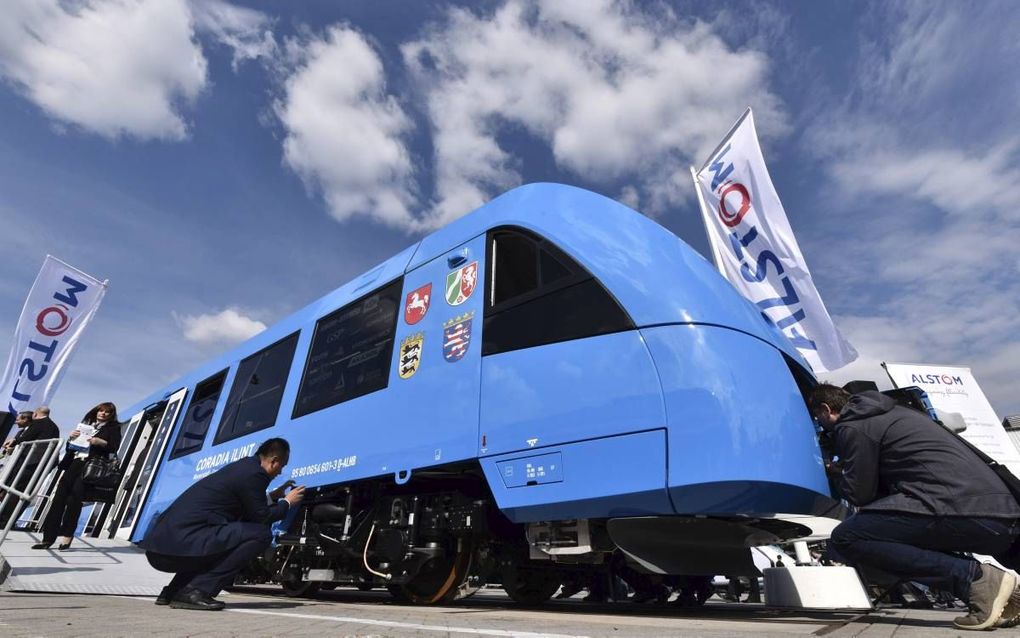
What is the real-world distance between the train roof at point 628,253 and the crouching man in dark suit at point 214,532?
2.15m

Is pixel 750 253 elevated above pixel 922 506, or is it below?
above

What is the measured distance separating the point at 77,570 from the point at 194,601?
2.70m

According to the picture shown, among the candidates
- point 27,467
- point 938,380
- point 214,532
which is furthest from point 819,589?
point 938,380

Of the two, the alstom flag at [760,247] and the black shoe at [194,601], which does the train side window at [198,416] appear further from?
the alstom flag at [760,247]

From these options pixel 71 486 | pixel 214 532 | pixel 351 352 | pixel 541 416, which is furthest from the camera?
pixel 71 486

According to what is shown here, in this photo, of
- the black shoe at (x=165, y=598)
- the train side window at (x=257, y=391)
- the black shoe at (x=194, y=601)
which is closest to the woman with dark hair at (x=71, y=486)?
the train side window at (x=257, y=391)

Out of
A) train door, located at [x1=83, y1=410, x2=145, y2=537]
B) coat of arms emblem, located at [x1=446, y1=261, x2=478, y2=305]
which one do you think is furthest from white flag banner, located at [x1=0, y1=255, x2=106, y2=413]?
coat of arms emblem, located at [x1=446, y1=261, x2=478, y2=305]

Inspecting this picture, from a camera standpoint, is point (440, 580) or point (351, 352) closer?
point (440, 580)

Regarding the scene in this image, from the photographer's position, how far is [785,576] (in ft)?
16.2

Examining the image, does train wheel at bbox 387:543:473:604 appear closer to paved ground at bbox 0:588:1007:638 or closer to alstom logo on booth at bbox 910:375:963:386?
paved ground at bbox 0:588:1007:638

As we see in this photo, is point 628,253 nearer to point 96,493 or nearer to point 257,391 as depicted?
point 257,391

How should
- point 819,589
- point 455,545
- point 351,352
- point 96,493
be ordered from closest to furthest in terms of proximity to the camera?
1. point 455,545
2. point 819,589
3. point 351,352
4. point 96,493

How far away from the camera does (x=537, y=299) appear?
3793mm

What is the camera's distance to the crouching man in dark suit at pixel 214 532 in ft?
12.6
